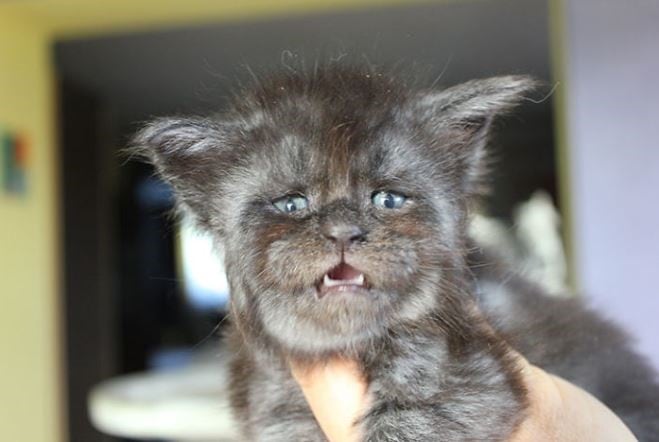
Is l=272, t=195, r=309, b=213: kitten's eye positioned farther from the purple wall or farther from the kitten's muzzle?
the purple wall

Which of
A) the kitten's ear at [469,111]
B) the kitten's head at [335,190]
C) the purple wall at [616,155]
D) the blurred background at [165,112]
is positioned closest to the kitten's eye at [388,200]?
the kitten's head at [335,190]

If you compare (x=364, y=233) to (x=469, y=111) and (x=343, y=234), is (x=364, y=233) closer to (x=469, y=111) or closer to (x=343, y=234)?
(x=343, y=234)

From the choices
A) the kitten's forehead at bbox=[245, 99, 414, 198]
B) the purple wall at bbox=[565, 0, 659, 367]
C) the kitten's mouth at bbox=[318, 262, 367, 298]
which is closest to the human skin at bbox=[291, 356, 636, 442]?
the kitten's mouth at bbox=[318, 262, 367, 298]

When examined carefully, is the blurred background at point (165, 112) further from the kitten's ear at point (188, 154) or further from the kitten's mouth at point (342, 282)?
the kitten's mouth at point (342, 282)

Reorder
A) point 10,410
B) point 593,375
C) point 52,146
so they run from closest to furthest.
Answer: point 593,375, point 10,410, point 52,146

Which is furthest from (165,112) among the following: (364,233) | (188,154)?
(364,233)

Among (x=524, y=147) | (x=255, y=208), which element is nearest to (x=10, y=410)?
(x=255, y=208)

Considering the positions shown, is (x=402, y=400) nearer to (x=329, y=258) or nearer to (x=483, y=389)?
(x=483, y=389)
